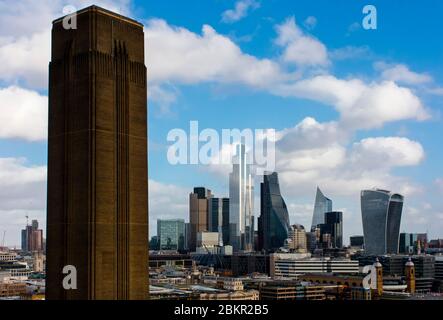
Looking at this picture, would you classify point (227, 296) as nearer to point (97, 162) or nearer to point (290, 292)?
point (290, 292)

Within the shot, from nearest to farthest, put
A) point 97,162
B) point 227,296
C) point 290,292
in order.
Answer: point 97,162
point 227,296
point 290,292

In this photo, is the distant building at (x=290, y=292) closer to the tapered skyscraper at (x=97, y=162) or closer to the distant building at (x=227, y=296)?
the distant building at (x=227, y=296)

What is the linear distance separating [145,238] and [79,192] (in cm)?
684

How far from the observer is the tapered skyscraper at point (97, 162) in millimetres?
49719

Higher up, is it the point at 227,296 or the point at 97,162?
the point at 97,162

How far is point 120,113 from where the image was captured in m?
51.8

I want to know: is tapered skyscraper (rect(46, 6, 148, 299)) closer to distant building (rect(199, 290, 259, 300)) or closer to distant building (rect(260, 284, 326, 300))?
distant building (rect(199, 290, 259, 300))

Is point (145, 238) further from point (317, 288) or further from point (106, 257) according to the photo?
point (317, 288)

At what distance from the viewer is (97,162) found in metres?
49.9

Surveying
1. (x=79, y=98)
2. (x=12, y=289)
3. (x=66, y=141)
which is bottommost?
(x=12, y=289)

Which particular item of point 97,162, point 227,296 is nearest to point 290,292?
point 227,296

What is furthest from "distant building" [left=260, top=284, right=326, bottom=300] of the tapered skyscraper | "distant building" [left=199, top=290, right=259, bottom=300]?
the tapered skyscraper

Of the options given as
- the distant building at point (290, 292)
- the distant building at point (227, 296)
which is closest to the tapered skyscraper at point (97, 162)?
the distant building at point (227, 296)
